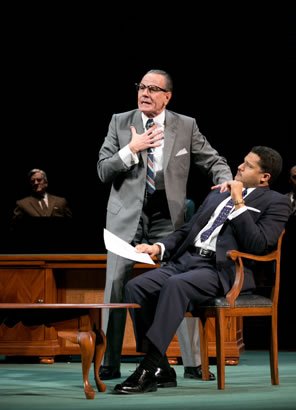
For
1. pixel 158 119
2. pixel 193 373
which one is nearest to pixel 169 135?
pixel 158 119

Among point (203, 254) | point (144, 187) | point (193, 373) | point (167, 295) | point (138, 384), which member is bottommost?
point (193, 373)

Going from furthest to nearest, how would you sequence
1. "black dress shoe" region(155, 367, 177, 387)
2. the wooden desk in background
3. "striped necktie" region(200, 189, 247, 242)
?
the wooden desk in background → "striped necktie" region(200, 189, 247, 242) → "black dress shoe" region(155, 367, 177, 387)

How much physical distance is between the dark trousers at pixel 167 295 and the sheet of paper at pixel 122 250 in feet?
0.41

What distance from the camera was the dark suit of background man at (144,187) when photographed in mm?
3912

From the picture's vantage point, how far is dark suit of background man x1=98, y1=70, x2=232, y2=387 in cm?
391

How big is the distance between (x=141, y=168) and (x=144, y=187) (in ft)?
0.34

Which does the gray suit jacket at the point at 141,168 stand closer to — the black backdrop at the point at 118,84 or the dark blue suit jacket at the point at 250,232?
the dark blue suit jacket at the point at 250,232

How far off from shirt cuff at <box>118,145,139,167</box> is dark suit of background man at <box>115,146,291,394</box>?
42cm

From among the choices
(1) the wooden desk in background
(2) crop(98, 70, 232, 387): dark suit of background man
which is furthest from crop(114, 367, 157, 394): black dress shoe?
(1) the wooden desk in background

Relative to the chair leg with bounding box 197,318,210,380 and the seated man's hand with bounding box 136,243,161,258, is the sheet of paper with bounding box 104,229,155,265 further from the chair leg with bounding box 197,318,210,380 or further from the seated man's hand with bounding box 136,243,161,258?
the chair leg with bounding box 197,318,210,380

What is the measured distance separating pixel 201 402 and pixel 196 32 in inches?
212

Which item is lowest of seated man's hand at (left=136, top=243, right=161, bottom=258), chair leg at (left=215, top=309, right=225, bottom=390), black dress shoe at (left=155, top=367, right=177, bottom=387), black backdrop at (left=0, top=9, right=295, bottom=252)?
black dress shoe at (left=155, top=367, right=177, bottom=387)

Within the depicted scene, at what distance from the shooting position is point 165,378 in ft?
11.6

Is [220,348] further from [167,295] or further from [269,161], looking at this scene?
[269,161]
